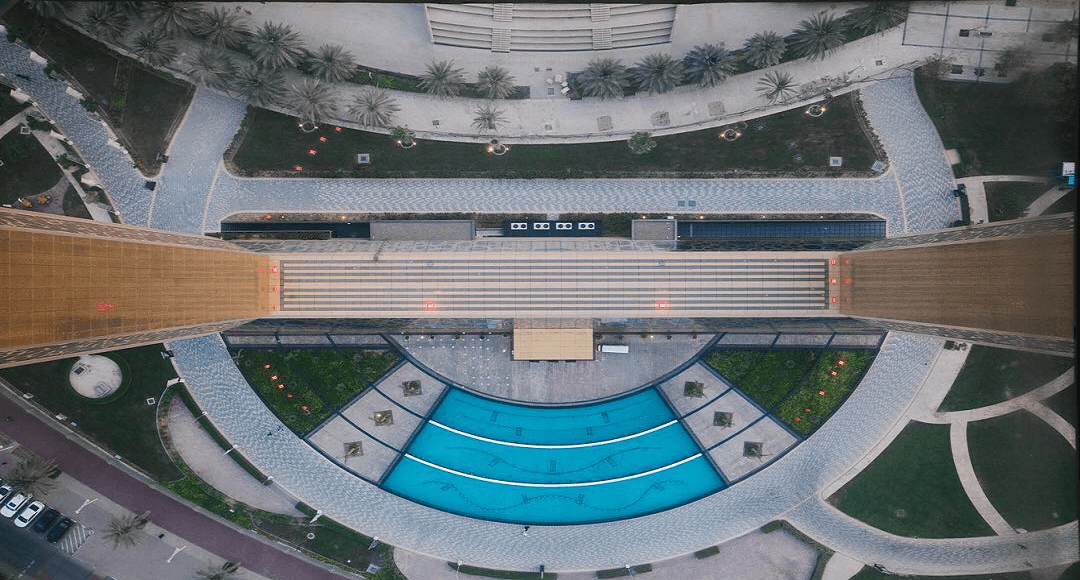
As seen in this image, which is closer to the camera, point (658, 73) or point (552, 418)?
point (658, 73)

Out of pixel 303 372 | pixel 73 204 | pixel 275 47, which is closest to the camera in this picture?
pixel 275 47

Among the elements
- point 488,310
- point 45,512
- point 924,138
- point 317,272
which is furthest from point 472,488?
point 924,138

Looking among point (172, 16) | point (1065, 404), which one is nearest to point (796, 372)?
point (1065, 404)

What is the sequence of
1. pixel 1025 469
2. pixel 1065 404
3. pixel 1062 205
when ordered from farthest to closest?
pixel 1062 205
pixel 1025 469
pixel 1065 404

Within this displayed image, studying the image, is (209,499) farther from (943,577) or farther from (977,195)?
(977,195)

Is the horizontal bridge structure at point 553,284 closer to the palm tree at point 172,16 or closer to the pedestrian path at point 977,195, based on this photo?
the pedestrian path at point 977,195

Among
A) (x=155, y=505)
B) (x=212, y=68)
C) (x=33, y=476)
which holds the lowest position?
(x=155, y=505)
